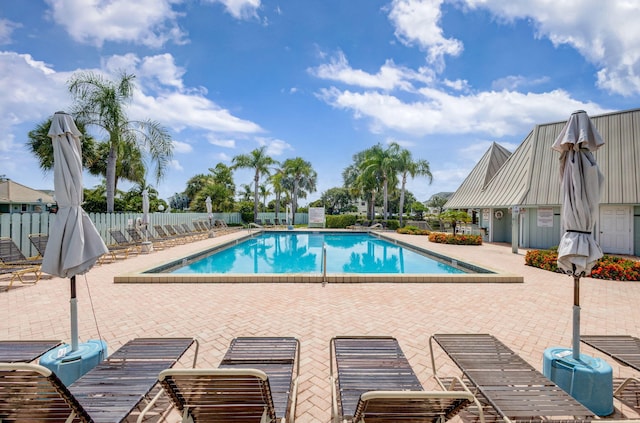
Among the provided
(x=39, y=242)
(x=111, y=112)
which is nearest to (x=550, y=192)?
(x=39, y=242)

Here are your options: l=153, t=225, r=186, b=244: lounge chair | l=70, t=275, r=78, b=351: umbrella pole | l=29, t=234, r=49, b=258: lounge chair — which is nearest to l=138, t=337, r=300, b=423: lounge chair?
l=70, t=275, r=78, b=351: umbrella pole

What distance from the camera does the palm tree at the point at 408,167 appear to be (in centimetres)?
2530

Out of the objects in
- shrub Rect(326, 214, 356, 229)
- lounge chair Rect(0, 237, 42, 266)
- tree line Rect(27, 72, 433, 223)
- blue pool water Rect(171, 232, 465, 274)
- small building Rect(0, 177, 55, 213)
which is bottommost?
blue pool water Rect(171, 232, 465, 274)

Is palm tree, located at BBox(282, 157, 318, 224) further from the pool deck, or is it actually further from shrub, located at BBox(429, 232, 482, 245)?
the pool deck

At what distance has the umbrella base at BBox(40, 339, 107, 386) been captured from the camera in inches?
99.7

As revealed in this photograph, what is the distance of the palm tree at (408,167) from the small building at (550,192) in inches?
291

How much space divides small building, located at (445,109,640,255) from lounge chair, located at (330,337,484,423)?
12543 mm

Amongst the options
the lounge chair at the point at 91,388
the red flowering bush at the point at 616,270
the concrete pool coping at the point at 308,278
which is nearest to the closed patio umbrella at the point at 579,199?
the lounge chair at the point at 91,388

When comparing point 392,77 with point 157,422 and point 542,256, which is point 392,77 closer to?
point 542,256

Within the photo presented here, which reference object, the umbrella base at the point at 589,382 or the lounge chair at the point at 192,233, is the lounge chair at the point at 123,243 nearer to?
the lounge chair at the point at 192,233

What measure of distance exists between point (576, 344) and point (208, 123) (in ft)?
88.4

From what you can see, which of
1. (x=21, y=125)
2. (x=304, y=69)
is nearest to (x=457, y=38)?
(x=304, y=69)

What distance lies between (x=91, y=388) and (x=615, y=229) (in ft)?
60.0

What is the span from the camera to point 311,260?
12.5 m
